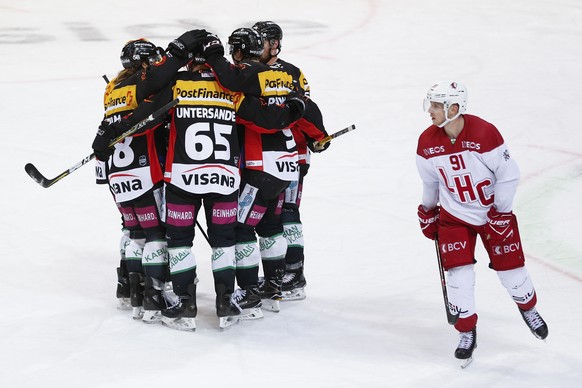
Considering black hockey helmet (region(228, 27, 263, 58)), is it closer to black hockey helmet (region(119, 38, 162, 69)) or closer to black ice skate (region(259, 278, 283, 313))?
black hockey helmet (region(119, 38, 162, 69))

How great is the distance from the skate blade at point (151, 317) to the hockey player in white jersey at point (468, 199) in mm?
1384

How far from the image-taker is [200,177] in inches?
185

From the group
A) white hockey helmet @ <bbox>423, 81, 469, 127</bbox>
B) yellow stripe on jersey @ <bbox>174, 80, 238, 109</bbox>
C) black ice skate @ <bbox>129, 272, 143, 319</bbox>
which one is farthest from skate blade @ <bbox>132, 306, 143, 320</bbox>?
white hockey helmet @ <bbox>423, 81, 469, 127</bbox>

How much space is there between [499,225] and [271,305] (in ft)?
4.34

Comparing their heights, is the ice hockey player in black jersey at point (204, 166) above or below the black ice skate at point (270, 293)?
above

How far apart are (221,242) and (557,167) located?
3.23 metres

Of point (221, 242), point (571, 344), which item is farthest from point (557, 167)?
point (221, 242)

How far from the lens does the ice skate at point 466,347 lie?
4.53m

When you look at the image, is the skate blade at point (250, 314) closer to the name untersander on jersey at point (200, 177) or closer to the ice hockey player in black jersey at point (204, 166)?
the ice hockey player in black jersey at point (204, 166)

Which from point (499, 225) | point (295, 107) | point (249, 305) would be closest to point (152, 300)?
point (249, 305)

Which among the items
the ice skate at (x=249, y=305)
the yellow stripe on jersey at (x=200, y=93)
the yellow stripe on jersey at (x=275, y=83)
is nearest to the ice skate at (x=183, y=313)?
the ice skate at (x=249, y=305)

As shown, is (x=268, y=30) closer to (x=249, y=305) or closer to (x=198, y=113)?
(x=198, y=113)

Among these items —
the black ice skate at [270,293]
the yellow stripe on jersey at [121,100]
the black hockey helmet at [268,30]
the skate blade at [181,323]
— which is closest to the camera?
the yellow stripe on jersey at [121,100]

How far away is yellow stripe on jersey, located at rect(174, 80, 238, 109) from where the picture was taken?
15.4 feet
